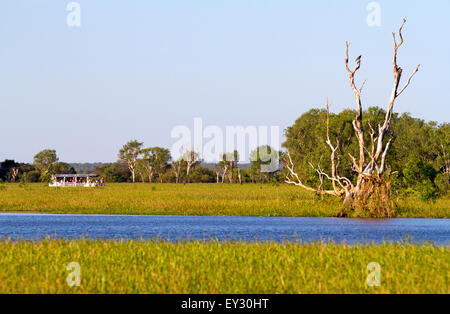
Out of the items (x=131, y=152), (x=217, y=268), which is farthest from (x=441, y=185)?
(x=131, y=152)

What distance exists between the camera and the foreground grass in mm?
14930

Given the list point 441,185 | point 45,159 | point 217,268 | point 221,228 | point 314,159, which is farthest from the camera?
A: point 45,159

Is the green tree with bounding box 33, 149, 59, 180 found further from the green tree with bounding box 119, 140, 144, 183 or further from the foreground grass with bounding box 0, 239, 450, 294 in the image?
the foreground grass with bounding box 0, 239, 450, 294

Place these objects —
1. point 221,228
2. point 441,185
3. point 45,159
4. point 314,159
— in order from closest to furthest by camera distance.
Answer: point 221,228, point 441,185, point 314,159, point 45,159

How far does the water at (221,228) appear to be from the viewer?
31.0m

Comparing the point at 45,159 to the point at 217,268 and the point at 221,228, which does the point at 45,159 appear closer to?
the point at 221,228

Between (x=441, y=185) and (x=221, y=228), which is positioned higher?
(x=441, y=185)

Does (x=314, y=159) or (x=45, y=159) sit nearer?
(x=314, y=159)

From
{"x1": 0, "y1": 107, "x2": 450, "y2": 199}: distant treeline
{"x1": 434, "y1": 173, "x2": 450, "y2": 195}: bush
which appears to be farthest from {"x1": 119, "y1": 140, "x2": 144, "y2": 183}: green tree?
{"x1": 434, "y1": 173, "x2": 450, "y2": 195}: bush

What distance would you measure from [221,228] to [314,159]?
36398mm

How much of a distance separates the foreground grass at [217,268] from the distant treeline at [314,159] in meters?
26.8

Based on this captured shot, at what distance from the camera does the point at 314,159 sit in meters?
71.1
